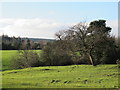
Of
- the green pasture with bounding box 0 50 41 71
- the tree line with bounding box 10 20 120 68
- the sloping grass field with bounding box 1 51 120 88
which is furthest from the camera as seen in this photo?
the green pasture with bounding box 0 50 41 71

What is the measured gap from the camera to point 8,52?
214ft

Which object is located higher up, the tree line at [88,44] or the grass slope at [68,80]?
the tree line at [88,44]

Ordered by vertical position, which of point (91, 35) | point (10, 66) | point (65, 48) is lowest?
point (10, 66)

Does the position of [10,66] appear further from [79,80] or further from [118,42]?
[79,80]

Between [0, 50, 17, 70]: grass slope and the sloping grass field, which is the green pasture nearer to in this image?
[0, 50, 17, 70]: grass slope

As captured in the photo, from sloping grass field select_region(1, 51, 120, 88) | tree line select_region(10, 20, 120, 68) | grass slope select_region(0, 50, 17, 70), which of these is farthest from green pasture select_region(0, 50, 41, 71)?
sloping grass field select_region(1, 51, 120, 88)

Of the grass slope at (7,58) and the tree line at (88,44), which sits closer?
the tree line at (88,44)

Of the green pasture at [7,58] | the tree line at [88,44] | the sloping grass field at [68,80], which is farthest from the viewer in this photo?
the green pasture at [7,58]

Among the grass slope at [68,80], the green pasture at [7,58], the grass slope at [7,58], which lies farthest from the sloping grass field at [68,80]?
the grass slope at [7,58]

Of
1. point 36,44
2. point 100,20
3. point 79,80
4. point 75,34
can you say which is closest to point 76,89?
point 79,80

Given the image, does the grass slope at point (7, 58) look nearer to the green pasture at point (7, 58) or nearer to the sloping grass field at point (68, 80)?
the green pasture at point (7, 58)

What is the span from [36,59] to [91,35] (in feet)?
61.7

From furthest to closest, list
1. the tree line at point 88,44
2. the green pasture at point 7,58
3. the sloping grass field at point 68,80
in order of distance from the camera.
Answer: the green pasture at point 7,58
the tree line at point 88,44
the sloping grass field at point 68,80

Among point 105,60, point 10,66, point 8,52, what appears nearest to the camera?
point 105,60
